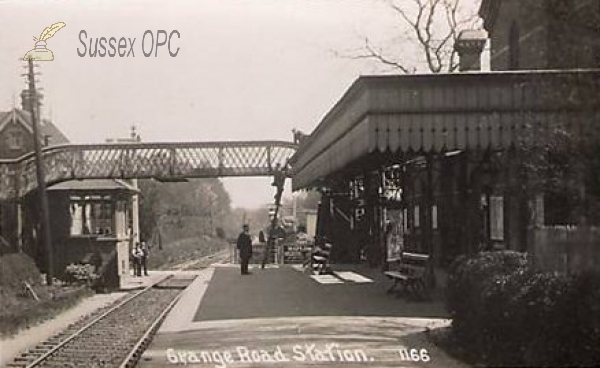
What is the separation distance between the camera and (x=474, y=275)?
662 cm

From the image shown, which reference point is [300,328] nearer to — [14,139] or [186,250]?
[14,139]

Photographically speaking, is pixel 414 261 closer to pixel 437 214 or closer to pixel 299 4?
pixel 437 214

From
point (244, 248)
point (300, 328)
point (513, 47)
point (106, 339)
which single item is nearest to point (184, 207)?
point (244, 248)

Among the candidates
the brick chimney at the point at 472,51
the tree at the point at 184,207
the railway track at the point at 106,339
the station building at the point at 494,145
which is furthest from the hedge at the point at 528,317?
the brick chimney at the point at 472,51

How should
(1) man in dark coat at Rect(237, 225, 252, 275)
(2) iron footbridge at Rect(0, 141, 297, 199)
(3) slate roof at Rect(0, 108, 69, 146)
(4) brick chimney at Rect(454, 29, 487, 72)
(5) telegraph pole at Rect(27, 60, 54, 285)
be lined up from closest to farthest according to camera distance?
(2) iron footbridge at Rect(0, 141, 297, 199) < (5) telegraph pole at Rect(27, 60, 54, 285) < (3) slate roof at Rect(0, 108, 69, 146) < (1) man in dark coat at Rect(237, 225, 252, 275) < (4) brick chimney at Rect(454, 29, 487, 72)

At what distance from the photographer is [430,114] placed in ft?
23.0

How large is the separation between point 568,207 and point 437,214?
4387mm

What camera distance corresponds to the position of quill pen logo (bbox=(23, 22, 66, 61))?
6.04 meters

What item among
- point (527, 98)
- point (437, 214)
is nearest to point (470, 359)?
point (527, 98)

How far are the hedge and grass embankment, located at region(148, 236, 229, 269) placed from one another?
4.98 m

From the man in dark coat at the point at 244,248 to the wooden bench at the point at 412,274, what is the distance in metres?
1.46

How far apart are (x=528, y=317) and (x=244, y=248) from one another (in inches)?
178

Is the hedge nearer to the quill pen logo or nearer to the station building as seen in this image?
the station building

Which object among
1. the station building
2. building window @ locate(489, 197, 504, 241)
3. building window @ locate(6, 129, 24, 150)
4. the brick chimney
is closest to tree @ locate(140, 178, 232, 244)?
the station building
